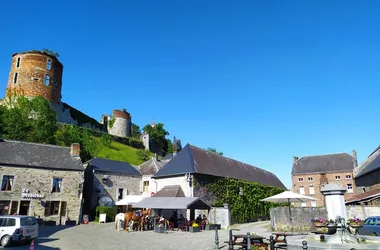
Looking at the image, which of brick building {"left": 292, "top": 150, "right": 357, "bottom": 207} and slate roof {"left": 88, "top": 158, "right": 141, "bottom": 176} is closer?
slate roof {"left": 88, "top": 158, "right": 141, "bottom": 176}

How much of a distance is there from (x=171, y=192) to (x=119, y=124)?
120ft

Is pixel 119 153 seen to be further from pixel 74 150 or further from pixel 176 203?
pixel 176 203

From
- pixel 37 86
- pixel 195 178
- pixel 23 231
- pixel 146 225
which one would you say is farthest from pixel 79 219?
pixel 37 86

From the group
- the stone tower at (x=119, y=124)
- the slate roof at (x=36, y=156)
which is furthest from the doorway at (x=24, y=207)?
the stone tower at (x=119, y=124)

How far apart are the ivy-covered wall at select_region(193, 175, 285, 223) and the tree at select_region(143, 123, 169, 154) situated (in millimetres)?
35514

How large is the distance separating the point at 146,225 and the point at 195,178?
195 inches

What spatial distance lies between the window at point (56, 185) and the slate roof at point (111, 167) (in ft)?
12.6

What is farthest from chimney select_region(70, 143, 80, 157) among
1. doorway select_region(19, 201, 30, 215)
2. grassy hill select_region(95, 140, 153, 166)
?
grassy hill select_region(95, 140, 153, 166)

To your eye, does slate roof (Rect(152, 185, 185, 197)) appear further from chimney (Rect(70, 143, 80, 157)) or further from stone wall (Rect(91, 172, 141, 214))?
chimney (Rect(70, 143, 80, 157))

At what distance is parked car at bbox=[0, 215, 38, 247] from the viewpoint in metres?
11.2

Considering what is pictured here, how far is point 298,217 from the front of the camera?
16.9 meters

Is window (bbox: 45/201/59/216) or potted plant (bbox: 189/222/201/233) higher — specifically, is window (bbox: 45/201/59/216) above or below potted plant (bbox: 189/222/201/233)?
above

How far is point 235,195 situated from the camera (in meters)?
24.0

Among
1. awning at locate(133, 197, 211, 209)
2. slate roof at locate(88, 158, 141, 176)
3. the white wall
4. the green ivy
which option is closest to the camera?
awning at locate(133, 197, 211, 209)
